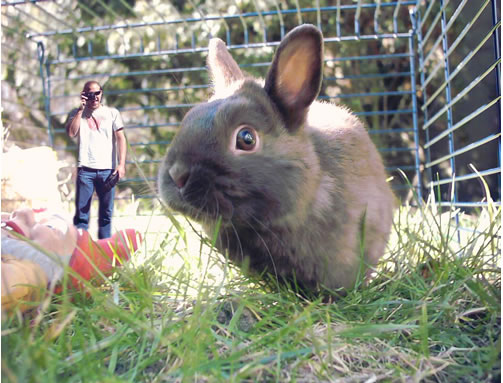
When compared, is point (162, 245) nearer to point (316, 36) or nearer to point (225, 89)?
point (225, 89)

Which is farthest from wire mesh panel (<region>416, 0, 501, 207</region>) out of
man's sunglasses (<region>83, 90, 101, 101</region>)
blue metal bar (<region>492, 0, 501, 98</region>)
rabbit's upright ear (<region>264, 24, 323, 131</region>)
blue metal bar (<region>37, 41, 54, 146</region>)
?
blue metal bar (<region>37, 41, 54, 146</region>)

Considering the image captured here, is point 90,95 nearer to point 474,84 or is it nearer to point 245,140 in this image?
point 245,140

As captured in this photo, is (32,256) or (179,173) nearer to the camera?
(32,256)

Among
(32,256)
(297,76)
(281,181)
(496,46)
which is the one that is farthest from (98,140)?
(496,46)

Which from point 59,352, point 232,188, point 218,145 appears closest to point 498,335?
point 232,188

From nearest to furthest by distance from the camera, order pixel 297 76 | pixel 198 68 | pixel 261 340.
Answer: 1. pixel 261 340
2. pixel 297 76
3. pixel 198 68

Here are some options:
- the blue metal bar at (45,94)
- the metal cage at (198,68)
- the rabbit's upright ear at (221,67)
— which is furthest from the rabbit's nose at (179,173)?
the blue metal bar at (45,94)
